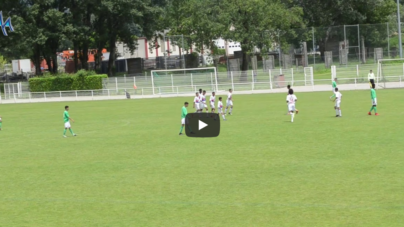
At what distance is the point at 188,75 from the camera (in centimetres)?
5966

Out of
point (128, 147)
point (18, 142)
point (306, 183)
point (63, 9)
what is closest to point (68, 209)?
point (306, 183)

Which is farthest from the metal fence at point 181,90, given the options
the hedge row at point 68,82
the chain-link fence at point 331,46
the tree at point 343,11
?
the tree at point 343,11

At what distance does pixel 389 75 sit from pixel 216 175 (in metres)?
41.1

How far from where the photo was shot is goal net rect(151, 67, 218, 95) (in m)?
59.0

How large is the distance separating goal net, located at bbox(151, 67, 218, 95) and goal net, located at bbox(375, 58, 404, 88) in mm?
16288

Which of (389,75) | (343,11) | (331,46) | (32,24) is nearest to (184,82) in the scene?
(389,75)

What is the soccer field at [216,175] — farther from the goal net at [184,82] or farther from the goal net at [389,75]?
the goal net at [184,82]

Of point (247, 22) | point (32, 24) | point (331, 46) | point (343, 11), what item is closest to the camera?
point (247, 22)

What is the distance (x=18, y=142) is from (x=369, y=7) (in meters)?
65.2

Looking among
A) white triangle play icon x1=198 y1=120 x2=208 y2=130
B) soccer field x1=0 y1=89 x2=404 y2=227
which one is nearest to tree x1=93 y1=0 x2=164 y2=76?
soccer field x1=0 y1=89 x2=404 y2=227

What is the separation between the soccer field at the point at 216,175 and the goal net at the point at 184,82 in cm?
2847

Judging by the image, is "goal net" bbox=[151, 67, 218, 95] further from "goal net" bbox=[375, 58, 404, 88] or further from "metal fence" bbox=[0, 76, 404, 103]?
"goal net" bbox=[375, 58, 404, 88]

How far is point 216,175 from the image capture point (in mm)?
16516

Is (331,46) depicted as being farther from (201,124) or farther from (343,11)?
(201,124)
